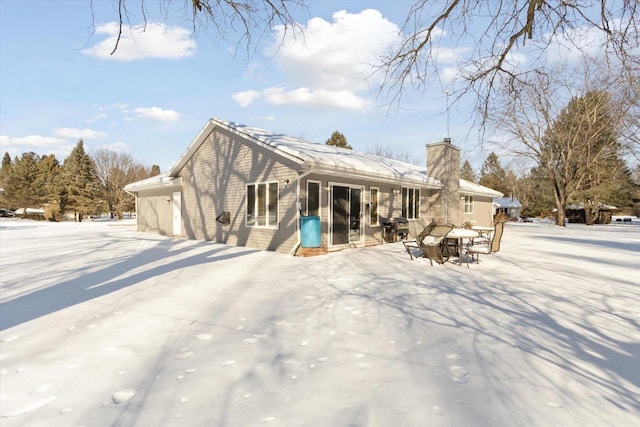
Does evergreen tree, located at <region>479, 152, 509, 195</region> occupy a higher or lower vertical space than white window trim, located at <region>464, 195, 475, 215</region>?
higher

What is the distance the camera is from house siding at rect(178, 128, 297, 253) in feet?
31.0

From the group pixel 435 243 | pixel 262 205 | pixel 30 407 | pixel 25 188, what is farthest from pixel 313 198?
pixel 25 188

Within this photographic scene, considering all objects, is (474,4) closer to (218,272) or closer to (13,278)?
(218,272)

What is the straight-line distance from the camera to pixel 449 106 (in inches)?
223

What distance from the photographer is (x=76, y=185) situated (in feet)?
112

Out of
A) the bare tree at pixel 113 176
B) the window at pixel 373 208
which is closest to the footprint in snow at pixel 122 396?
the window at pixel 373 208

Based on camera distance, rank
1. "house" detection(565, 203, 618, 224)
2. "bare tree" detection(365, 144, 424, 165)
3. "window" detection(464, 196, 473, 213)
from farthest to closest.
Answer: "bare tree" detection(365, 144, 424, 165)
"house" detection(565, 203, 618, 224)
"window" detection(464, 196, 473, 213)

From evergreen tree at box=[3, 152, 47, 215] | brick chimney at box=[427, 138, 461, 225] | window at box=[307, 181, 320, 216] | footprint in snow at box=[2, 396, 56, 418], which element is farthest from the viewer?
evergreen tree at box=[3, 152, 47, 215]

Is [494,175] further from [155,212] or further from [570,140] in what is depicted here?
[155,212]

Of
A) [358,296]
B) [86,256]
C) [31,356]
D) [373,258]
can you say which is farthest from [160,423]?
[86,256]

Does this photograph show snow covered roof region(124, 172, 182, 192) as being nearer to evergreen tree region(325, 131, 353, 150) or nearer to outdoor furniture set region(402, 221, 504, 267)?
outdoor furniture set region(402, 221, 504, 267)

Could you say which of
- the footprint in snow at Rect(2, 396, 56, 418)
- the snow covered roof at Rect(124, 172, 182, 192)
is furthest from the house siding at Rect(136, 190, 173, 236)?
the footprint in snow at Rect(2, 396, 56, 418)

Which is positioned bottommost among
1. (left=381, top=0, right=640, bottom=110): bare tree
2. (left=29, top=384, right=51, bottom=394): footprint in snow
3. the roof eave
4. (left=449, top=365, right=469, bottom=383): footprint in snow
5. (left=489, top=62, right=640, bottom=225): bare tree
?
(left=29, top=384, right=51, bottom=394): footprint in snow

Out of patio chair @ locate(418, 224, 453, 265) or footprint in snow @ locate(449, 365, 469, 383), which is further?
patio chair @ locate(418, 224, 453, 265)
